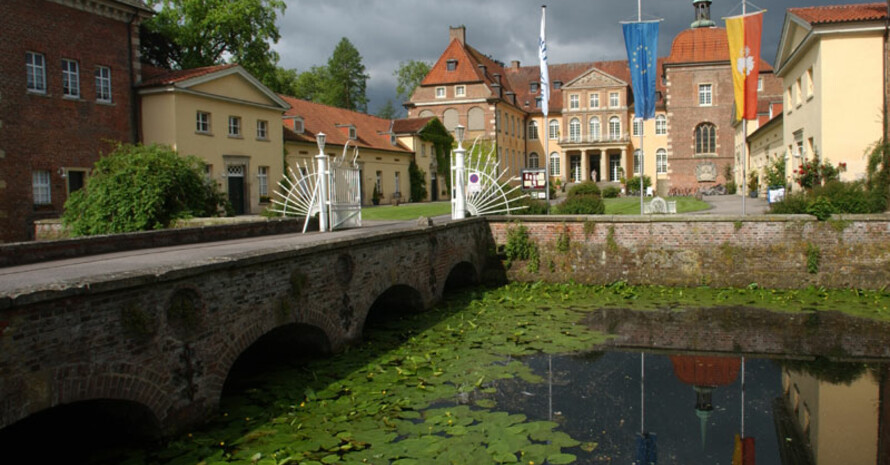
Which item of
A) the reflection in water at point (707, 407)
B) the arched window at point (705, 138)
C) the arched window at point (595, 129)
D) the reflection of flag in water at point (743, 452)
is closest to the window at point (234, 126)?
the reflection in water at point (707, 407)

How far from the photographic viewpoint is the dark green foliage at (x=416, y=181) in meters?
42.7

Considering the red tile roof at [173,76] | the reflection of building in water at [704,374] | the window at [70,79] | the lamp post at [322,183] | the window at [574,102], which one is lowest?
the reflection of building in water at [704,374]

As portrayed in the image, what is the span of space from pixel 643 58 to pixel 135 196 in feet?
43.3

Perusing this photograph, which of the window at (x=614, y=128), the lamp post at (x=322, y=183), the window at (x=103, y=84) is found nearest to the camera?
the lamp post at (x=322, y=183)

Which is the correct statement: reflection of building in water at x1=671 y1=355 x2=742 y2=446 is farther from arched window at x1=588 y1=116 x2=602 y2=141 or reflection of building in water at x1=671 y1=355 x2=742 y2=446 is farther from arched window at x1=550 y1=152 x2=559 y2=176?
arched window at x1=550 y1=152 x2=559 y2=176

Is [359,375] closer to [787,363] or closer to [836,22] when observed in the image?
[787,363]

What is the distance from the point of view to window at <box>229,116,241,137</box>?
26328 millimetres

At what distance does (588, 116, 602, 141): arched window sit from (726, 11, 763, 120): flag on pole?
38481 mm

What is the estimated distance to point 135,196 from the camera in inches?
627

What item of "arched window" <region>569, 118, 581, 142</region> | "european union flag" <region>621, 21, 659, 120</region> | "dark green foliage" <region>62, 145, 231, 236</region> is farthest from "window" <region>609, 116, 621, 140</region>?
"dark green foliage" <region>62, 145, 231, 236</region>

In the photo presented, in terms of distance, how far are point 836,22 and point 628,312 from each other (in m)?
13.6

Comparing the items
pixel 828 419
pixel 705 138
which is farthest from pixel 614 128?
pixel 828 419

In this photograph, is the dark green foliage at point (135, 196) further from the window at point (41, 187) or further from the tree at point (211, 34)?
the tree at point (211, 34)

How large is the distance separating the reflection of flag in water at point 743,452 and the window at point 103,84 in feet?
70.8
